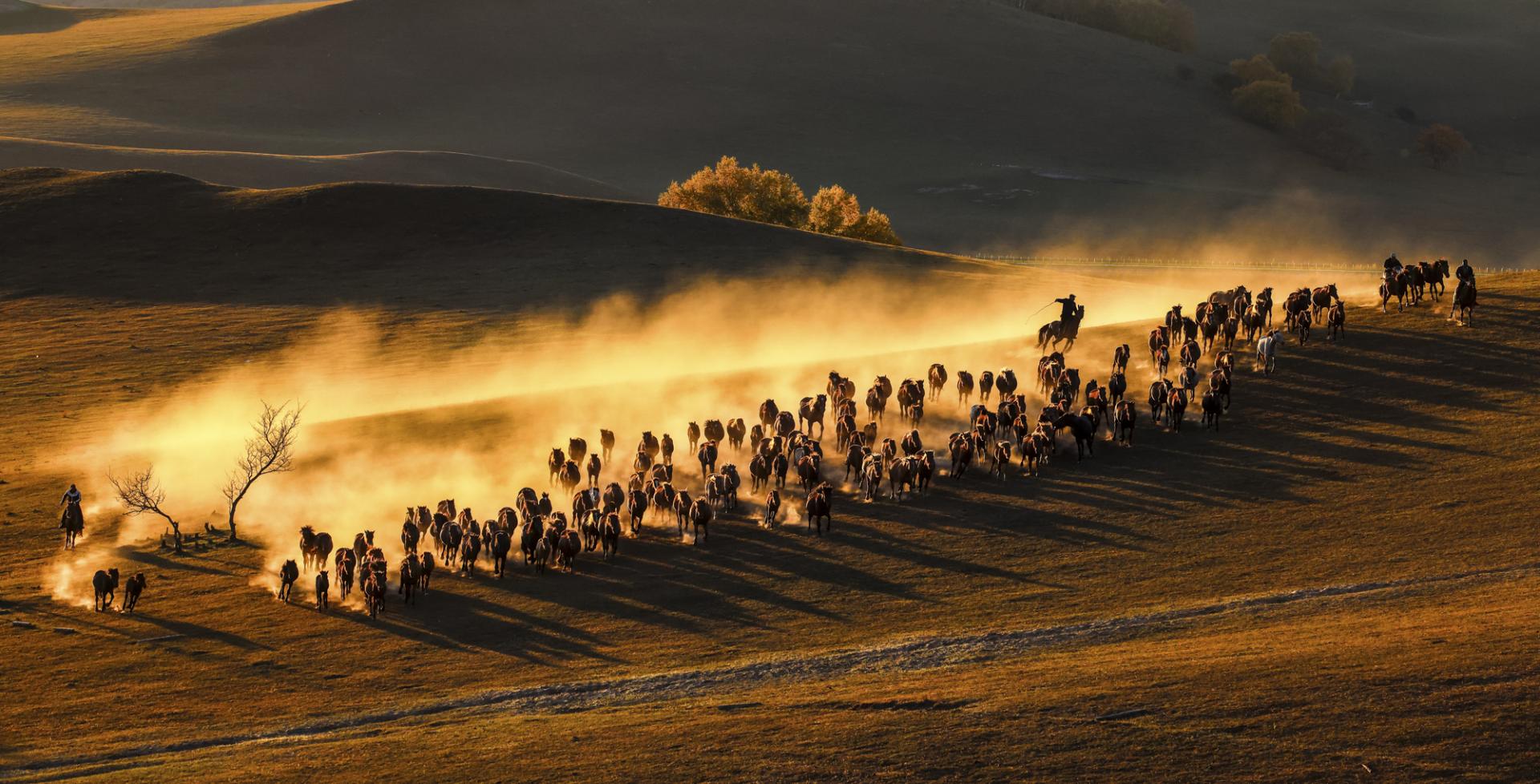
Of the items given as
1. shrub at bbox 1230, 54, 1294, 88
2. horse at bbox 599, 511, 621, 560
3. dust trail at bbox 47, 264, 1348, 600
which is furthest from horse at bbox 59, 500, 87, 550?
shrub at bbox 1230, 54, 1294, 88

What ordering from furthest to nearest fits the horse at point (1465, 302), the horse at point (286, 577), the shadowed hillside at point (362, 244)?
the shadowed hillside at point (362, 244)
the horse at point (1465, 302)
the horse at point (286, 577)

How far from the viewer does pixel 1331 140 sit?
16675cm

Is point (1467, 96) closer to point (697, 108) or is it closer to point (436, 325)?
point (697, 108)

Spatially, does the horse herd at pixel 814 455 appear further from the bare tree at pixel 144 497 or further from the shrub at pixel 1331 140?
the shrub at pixel 1331 140

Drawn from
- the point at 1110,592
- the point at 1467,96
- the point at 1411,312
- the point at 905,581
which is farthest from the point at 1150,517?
the point at 1467,96

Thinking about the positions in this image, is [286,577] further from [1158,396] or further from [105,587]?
[1158,396]

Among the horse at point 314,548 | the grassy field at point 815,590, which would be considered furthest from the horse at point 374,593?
the horse at point 314,548

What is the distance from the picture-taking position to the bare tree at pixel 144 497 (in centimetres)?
4047

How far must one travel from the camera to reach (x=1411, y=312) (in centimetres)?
4934

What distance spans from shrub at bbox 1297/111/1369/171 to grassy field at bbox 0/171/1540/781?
367ft

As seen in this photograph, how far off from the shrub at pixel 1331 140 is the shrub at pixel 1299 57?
2567cm

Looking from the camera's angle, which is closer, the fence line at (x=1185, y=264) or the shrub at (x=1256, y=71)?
the fence line at (x=1185, y=264)

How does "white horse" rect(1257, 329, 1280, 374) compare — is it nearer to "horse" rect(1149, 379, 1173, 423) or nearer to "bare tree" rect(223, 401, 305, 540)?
"horse" rect(1149, 379, 1173, 423)

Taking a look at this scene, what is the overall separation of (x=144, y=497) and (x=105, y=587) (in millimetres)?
7161
